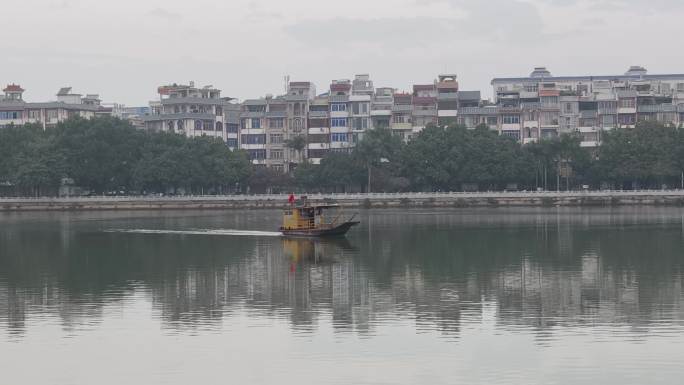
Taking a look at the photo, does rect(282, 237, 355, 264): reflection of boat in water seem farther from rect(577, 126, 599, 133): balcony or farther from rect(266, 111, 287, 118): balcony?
rect(577, 126, 599, 133): balcony

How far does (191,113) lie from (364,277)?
337ft

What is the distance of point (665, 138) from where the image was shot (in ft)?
401

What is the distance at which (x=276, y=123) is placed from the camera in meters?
146

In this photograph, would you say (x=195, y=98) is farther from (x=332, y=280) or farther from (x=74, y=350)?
(x=74, y=350)

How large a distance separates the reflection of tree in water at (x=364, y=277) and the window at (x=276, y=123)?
73.0 m

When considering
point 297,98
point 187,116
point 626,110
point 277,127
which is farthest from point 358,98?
point 626,110

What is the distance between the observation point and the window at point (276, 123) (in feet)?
478

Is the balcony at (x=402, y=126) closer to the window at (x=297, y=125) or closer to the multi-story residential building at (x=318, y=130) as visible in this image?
the multi-story residential building at (x=318, y=130)

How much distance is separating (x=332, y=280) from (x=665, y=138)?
272 ft

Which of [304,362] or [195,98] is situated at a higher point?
[195,98]

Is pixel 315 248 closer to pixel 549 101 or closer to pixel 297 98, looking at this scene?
pixel 297 98

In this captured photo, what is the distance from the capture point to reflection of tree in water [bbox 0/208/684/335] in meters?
36.2

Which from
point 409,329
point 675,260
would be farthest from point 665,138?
point 409,329

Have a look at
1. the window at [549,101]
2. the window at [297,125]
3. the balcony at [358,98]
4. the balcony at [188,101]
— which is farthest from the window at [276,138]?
the window at [549,101]
